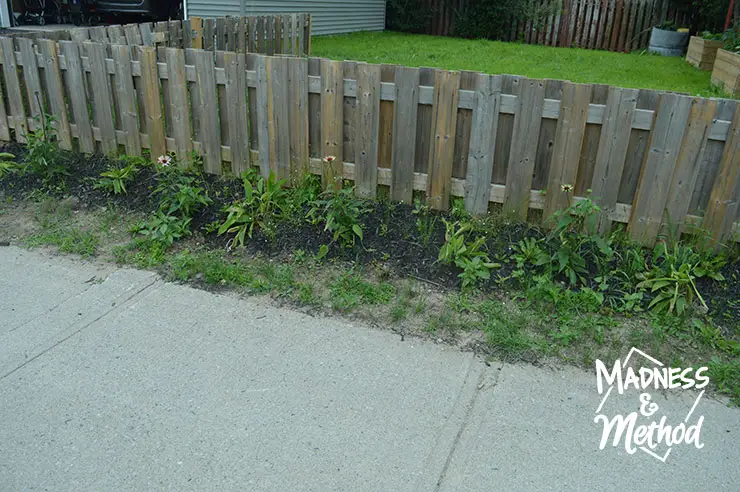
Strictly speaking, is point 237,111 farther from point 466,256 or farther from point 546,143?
point 546,143

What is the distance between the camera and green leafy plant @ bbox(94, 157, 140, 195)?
5414 mm

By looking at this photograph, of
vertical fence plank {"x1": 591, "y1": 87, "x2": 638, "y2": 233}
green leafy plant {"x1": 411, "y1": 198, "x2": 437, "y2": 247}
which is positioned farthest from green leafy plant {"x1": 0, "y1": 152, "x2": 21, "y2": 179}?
vertical fence plank {"x1": 591, "y1": 87, "x2": 638, "y2": 233}

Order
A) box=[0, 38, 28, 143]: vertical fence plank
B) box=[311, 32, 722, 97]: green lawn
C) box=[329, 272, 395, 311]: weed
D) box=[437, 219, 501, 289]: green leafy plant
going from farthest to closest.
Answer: box=[311, 32, 722, 97]: green lawn
box=[0, 38, 28, 143]: vertical fence plank
box=[437, 219, 501, 289]: green leafy plant
box=[329, 272, 395, 311]: weed

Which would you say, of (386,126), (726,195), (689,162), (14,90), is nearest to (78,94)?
(14,90)

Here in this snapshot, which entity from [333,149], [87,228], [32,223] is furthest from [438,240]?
[32,223]

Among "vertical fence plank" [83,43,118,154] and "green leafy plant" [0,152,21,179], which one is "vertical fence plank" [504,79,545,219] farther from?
"green leafy plant" [0,152,21,179]

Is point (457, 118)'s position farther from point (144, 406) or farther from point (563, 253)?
point (144, 406)

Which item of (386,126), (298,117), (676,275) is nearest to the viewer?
(676,275)

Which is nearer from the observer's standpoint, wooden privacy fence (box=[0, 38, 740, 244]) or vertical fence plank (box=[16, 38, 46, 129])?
wooden privacy fence (box=[0, 38, 740, 244])

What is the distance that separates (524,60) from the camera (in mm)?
14828

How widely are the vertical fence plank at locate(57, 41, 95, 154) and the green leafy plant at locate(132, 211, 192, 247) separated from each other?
156cm

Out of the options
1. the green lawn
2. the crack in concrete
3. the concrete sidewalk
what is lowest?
the green lawn

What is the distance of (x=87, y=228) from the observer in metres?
5.08

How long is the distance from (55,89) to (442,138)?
3.71m
